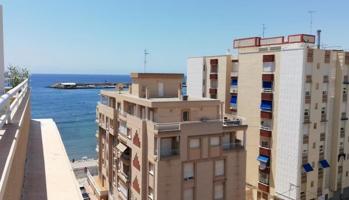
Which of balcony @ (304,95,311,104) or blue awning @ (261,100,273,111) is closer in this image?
balcony @ (304,95,311,104)

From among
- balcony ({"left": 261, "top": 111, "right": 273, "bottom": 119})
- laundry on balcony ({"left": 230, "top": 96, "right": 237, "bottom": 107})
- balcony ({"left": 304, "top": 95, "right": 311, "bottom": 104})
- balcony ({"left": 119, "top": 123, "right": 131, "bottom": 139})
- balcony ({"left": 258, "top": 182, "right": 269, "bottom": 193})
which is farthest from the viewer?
laundry on balcony ({"left": 230, "top": 96, "right": 237, "bottom": 107})

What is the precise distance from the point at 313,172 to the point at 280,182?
3325mm

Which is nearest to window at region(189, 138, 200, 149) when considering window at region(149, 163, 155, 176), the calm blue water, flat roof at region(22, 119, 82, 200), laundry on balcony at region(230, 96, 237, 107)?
window at region(149, 163, 155, 176)

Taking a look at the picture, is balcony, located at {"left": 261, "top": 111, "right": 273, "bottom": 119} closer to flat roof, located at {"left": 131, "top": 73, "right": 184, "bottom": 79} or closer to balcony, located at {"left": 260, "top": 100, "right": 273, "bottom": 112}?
balcony, located at {"left": 260, "top": 100, "right": 273, "bottom": 112}

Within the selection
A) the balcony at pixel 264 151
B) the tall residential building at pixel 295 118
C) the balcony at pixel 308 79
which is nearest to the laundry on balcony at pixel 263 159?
the tall residential building at pixel 295 118

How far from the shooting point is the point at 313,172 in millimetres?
31125

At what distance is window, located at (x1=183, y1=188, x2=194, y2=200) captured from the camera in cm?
2413

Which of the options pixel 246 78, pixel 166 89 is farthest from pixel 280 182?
pixel 166 89

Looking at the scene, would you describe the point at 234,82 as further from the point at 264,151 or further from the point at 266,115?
the point at 264,151

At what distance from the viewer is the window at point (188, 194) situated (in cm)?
2413

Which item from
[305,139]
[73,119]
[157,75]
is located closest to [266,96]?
[305,139]

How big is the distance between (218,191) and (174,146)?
17.5 feet

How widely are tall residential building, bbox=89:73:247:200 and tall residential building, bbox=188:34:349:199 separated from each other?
4412 mm

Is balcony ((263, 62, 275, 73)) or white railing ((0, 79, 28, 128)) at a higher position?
balcony ((263, 62, 275, 73))
